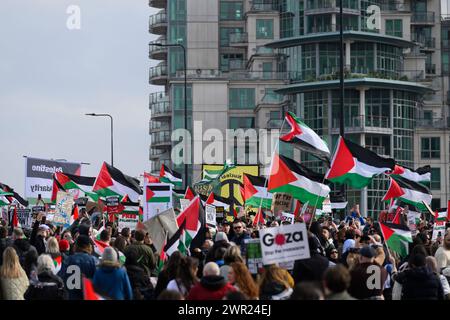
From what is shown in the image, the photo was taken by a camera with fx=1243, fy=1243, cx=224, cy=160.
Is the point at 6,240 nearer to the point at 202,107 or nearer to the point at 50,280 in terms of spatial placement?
the point at 50,280

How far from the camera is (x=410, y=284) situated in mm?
15477

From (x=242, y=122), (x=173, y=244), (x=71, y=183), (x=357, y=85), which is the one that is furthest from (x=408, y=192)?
(x=242, y=122)

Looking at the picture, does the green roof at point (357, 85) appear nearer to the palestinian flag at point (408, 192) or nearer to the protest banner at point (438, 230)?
the palestinian flag at point (408, 192)

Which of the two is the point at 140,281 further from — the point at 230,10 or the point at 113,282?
the point at 230,10

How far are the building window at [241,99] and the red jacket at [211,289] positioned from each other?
8656 centimetres

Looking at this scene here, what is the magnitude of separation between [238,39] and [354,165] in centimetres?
7657

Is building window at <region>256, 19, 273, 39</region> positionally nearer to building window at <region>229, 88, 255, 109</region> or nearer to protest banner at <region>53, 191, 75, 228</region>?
building window at <region>229, 88, 255, 109</region>

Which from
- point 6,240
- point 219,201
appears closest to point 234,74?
point 219,201

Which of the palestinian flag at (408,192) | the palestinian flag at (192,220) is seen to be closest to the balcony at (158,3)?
the palestinian flag at (408,192)

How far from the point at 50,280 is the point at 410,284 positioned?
4.50 m

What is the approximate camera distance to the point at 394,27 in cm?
9525

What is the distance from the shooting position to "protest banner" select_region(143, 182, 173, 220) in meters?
28.0

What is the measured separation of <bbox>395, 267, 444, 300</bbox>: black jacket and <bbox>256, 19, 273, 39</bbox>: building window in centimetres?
8451

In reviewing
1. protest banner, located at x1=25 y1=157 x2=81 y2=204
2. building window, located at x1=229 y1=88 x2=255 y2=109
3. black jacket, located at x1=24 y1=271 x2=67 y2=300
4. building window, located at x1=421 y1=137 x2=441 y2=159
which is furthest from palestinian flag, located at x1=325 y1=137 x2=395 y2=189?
building window, located at x1=229 y1=88 x2=255 y2=109
